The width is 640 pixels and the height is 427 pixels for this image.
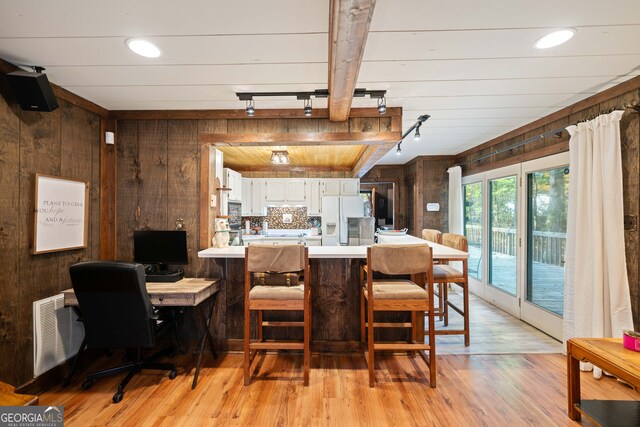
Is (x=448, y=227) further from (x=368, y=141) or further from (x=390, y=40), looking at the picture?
(x=390, y=40)

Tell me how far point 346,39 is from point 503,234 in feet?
12.4

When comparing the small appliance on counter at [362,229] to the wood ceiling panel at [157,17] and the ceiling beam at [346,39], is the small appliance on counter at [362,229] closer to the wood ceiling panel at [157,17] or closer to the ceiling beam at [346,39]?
the ceiling beam at [346,39]

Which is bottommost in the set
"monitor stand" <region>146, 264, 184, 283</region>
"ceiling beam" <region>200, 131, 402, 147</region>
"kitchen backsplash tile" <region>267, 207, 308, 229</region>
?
"monitor stand" <region>146, 264, 184, 283</region>

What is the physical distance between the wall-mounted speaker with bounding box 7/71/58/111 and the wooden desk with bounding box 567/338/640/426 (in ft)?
12.9

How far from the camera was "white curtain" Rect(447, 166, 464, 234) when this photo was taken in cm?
487

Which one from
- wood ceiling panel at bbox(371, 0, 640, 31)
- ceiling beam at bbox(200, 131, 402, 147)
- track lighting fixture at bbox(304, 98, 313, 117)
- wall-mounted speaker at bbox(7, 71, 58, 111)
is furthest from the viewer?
ceiling beam at bbox(200, 131, 402, 147)

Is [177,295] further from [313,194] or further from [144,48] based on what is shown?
[313,194]

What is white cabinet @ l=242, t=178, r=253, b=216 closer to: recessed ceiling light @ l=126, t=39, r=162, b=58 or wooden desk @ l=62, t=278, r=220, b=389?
wooden desk @ l=62, t=278, r=220, b=389

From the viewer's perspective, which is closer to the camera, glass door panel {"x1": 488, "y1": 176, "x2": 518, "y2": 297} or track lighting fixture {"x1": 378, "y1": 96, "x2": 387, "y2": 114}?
track lighting fixture {"x1": 378, "y1": 96, "x2": 387, "y2": 114}

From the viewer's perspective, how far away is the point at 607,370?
1.72 meters

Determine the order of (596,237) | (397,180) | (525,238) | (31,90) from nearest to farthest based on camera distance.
→ (31,90)
(596,237)
(525,238)
(397,180)

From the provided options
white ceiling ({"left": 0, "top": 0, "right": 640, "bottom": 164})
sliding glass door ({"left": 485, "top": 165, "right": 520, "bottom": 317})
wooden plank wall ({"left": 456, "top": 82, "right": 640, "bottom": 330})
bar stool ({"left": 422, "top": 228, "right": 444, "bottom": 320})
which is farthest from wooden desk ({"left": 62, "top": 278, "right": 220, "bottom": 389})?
sliding glass door ({"left": 485, "top": 165, "right": 520, "bottom": 317})

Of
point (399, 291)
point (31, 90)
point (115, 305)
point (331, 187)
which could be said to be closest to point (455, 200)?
point (331, 187)

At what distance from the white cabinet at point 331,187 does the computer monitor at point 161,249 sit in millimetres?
3384
